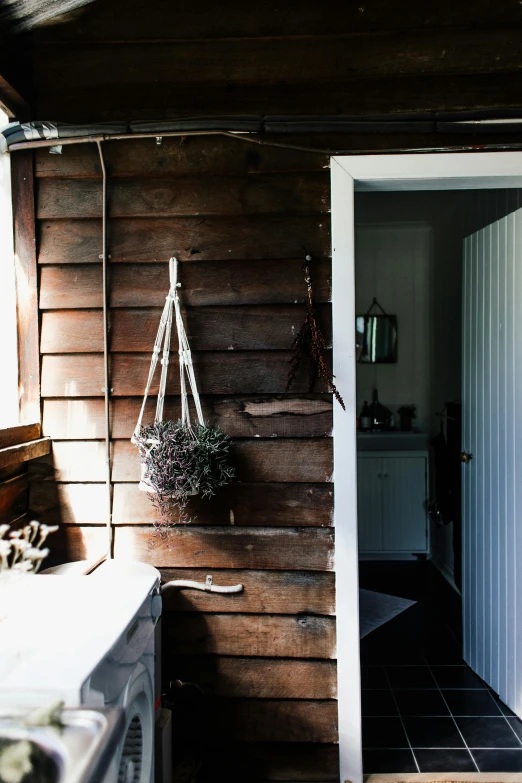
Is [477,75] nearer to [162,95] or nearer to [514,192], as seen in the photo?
[514,192]

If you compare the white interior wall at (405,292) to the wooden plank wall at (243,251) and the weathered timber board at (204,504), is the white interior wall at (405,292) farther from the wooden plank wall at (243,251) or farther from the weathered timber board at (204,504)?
the weathered timber board at (204,504)

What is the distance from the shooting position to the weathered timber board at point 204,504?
2.10m

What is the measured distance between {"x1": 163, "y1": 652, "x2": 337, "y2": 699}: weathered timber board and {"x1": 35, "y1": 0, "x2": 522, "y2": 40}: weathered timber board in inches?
86.6

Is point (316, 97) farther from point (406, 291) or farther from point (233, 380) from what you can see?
point (406, 291)

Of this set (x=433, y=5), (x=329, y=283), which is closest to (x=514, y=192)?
(x=433, y=5)

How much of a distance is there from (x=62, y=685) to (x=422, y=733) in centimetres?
188

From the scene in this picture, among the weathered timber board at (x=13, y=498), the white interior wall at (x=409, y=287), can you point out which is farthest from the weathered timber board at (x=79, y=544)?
the white interior wall at (x=409, y=287)

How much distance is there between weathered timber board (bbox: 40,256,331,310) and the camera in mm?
2088

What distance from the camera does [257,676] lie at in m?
2.11

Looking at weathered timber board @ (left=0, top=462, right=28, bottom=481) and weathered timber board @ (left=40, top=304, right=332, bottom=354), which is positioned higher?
weathered timber board @ (left=40, top=304, right=332, bottom=354)

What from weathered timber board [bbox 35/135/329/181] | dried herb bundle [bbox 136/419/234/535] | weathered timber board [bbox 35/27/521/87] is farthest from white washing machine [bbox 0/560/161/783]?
weathered timber board [bbox 35/27/521/87]

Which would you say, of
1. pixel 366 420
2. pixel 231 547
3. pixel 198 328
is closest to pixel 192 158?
pixel 198 328

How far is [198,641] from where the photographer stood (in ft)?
6.97

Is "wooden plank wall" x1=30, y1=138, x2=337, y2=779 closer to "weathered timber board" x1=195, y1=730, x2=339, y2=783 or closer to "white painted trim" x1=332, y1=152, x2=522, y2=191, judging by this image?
"weathered timber board" x1=195, y1=730, x2=339, y2=783
